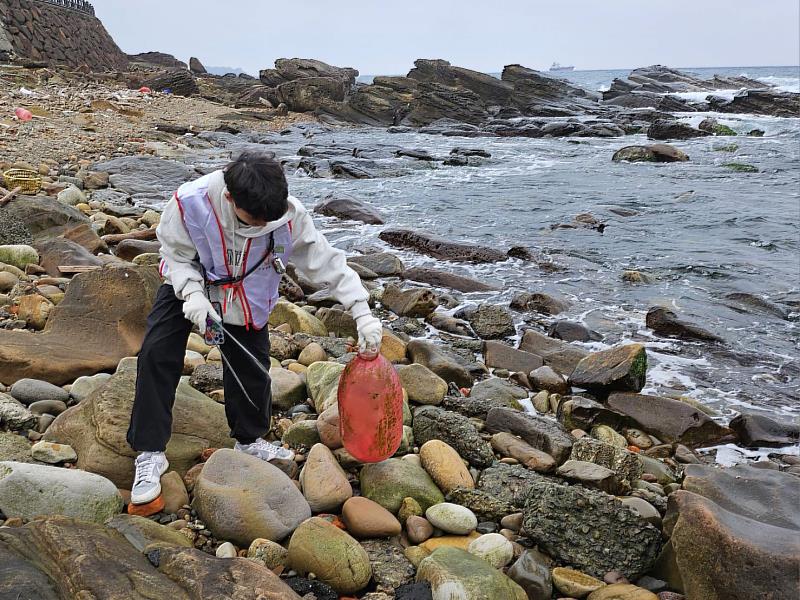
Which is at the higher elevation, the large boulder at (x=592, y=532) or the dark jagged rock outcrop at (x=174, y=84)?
the dark jagged rock outcrop at (x=174, y=84)

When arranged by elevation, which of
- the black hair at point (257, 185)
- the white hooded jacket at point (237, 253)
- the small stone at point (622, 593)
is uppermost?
the black hair at point (257, 185)

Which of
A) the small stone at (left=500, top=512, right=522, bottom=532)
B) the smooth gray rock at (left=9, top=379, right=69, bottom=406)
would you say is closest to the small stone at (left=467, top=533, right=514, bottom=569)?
the small stone at (left=500, top=512, right=522, bottom=532)

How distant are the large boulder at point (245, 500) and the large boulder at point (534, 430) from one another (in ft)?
5.35

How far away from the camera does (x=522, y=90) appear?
36.7 m

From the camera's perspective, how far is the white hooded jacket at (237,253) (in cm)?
254

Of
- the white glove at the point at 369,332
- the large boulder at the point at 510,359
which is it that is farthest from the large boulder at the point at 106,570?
the large boulder at the point at 510,359

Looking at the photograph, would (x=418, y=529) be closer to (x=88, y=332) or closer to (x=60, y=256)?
(x=88, y=332)

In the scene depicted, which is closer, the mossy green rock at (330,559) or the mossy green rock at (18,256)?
the mossy green rock at (330,559)

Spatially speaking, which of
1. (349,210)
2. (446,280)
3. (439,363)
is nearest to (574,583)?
(439,363)

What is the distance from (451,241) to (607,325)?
3470 millimetres

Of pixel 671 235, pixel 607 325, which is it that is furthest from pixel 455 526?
pixel 671 235

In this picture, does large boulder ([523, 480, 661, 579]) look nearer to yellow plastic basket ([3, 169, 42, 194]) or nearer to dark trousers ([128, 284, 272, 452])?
dark trousers ([128, 284, 272, 452])

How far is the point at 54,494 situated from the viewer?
7.66ft

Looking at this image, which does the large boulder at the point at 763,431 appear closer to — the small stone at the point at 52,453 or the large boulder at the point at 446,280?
the large boulder at the point at 446,280
